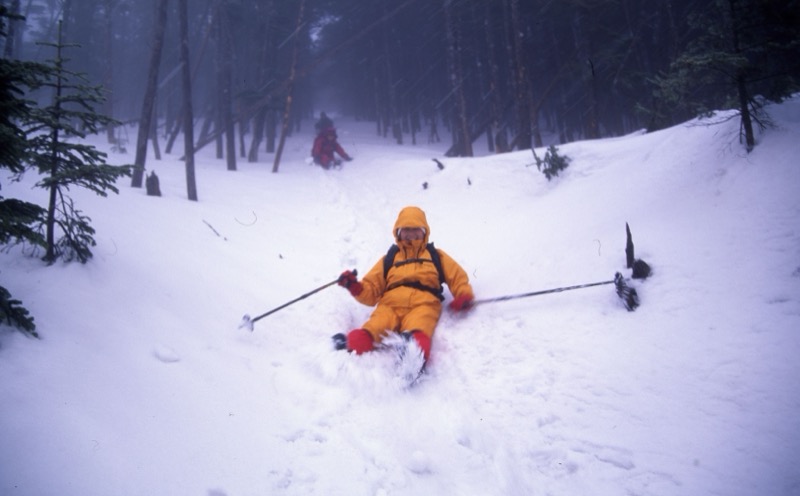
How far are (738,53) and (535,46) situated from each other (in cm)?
1618

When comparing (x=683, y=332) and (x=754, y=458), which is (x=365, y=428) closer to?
(x=754, y=458)

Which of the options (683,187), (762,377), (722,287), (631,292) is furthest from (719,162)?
(762,377)

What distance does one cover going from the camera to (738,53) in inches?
169

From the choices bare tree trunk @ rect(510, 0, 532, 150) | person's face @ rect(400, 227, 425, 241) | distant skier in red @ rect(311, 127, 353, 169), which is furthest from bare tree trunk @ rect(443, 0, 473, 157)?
person's face @ rect(400, 227, 425, 241)

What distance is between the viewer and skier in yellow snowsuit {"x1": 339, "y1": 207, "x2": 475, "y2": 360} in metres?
4.07

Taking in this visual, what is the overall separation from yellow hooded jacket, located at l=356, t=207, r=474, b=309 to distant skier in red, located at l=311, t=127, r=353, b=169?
474 inches

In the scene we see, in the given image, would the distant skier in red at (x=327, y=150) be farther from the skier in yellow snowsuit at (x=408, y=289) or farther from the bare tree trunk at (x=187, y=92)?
the skier in yellow snowsuit at (x=408, y=289)

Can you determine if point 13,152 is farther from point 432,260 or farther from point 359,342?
point 432,260

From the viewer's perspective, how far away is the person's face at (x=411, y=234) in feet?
17.2

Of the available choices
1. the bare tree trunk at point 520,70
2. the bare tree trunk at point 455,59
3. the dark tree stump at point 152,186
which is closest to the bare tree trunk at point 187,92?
the dark tree stump at point 152,186

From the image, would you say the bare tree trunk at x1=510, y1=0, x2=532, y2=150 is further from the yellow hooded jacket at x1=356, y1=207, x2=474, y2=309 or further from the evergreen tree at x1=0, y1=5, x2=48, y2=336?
the evergreen tree at x1=0, y1=5, x2=48, y2=336

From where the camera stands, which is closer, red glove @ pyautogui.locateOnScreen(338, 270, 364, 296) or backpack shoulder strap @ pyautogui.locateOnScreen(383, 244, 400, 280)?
red glove @ pyautogui.locateOnScreen(338, 270, 364, 296)

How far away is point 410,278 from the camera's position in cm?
476

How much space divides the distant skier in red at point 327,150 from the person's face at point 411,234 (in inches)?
472
